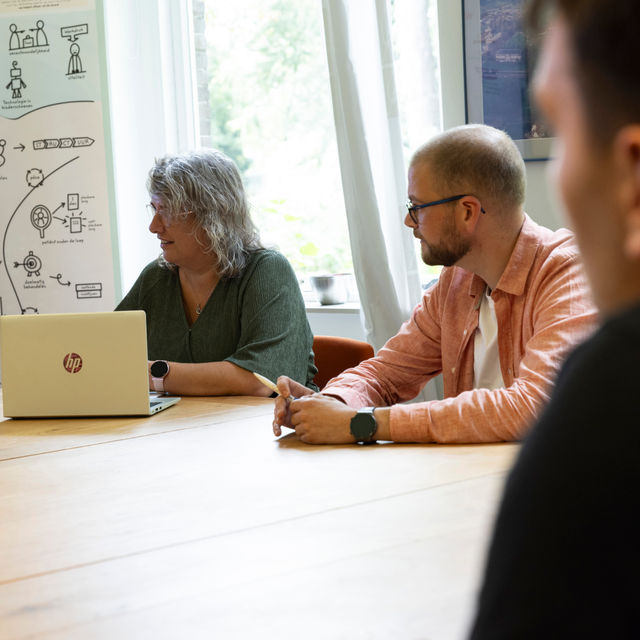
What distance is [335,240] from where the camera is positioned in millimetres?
3850

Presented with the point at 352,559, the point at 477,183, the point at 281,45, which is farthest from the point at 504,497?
the point at 281,45

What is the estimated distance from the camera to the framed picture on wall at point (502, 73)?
2.87 meters

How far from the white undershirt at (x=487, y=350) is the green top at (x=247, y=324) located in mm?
566

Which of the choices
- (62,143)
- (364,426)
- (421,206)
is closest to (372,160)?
(421,206)

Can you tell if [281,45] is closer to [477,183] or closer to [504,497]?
[477,183]

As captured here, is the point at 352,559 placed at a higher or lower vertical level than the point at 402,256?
lower

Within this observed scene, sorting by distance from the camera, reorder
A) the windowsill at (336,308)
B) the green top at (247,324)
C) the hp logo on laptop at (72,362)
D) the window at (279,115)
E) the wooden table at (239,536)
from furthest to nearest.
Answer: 1. the window at (279,115)
2. the windowsill at (336,308)
3. the green top at (247,324)
4. the hp logo on laptop at (72,362)
5. the wooden table at (239,536)

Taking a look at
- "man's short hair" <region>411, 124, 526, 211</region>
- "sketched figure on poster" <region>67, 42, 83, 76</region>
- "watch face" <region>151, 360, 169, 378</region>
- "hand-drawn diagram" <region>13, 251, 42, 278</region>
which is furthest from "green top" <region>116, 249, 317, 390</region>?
Answer: "sketched figure on poster" <region>67, 42, 83, 76</region>

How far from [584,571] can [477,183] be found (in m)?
1.70

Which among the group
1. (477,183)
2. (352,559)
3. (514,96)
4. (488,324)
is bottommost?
(352,559)

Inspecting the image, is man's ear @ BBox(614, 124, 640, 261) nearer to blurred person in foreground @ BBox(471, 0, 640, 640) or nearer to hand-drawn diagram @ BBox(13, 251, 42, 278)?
blurred person in foreground @ BBox(471, 0, 640, 640)

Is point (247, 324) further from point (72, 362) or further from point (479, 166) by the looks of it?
point (479, 166)

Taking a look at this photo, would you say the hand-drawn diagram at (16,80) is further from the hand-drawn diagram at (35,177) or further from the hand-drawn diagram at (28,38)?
the hand-drawn diagram at (35,177)

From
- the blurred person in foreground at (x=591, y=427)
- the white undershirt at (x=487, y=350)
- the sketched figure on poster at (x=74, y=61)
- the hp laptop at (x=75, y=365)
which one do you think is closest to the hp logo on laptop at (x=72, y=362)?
the hp laptop at (x=75, y=365)
